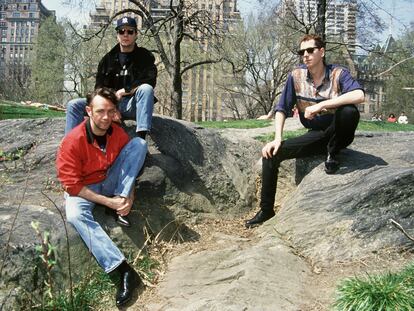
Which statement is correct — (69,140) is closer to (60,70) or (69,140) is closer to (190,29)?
(190,29)

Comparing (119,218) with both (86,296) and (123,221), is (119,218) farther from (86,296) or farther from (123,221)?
(86,296)

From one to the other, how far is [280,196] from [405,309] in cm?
275

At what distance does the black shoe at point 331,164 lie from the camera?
4.71 m

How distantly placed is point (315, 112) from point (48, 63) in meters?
43.8

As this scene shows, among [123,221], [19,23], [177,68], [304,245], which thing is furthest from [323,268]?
[19,23]

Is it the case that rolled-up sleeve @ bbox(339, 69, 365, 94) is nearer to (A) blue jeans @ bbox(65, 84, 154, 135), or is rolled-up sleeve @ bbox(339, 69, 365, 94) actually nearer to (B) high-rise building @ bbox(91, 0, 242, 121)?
(A) blue jeans @ bbox(65, 84, 154, 135)

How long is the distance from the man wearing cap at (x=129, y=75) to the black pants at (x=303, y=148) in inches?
52.5

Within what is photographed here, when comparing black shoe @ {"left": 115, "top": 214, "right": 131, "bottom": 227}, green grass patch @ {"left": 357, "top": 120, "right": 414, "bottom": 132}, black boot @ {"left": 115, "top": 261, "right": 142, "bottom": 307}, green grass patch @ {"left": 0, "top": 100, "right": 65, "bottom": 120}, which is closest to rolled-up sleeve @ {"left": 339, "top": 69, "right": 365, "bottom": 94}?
black shoe @ {"left": 115, "top": 214, "right": 131, "bottom": 227}

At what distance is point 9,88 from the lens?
4175cm

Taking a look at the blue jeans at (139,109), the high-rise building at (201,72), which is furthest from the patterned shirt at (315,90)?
the high-rise building at (201,72)

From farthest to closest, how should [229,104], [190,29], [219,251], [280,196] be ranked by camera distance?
[229,104], [190,29], [280,196], [219,251]

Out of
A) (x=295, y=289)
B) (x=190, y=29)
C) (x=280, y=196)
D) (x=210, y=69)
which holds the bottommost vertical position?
(x=295, y=289)

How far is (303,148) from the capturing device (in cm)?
493

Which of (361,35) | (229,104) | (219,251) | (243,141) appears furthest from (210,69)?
(219,251)
